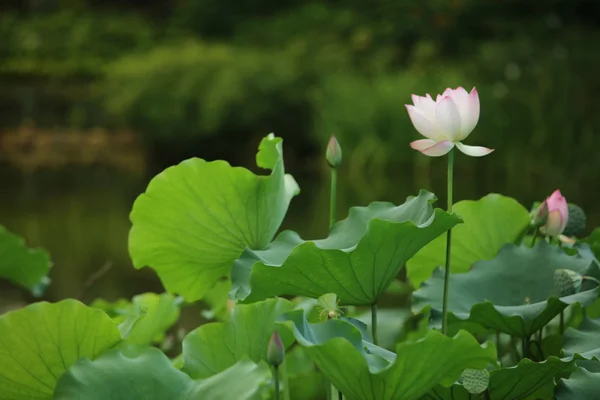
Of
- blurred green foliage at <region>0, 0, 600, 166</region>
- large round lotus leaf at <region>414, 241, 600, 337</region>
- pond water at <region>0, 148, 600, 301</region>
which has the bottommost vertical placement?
pond water at <region>0, 148, 600, 301</region>

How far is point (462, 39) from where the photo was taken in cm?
1113

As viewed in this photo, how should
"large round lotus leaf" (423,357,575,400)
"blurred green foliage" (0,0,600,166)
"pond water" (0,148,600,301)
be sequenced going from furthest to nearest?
"blurred green foliage" (0,0,600,166), "pond water" (0,148,600,301), "large round lotus leaf" (423,357,575,400)

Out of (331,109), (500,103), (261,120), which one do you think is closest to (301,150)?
(261,120)

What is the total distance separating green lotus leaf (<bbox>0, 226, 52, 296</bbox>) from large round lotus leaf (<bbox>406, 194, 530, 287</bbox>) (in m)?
0.37

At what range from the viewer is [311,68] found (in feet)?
29.3

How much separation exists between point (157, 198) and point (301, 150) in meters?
7.84

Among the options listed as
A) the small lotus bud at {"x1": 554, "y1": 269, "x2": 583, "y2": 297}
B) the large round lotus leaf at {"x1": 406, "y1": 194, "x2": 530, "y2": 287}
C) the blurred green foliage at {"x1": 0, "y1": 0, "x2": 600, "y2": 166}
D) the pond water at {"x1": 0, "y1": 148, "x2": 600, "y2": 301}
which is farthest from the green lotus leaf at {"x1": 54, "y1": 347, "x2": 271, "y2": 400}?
the blurred green foliage at {"x1": 0, "y1": 0, "x2": 600, "y2": 166}

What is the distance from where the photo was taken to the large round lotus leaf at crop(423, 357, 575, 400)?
1.94 ft

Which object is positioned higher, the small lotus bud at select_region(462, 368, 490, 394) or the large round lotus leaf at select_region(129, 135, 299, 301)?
the large round lotus leaf at select_region(129, 135, 299, 301)

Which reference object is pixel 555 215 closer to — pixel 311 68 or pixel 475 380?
pixel 475 380

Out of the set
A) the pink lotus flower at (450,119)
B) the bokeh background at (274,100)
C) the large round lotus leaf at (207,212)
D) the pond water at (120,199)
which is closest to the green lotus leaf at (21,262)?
the large round lotus leaf at (207,212)

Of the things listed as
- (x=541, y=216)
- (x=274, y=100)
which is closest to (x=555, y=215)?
(x=541, y=216)

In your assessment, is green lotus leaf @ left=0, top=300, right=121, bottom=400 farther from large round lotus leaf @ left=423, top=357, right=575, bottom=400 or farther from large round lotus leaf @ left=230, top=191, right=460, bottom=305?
large round lotus leaf @ left=423, top=357, right=575, bottom=400

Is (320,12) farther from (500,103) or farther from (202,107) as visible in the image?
(500,103)
